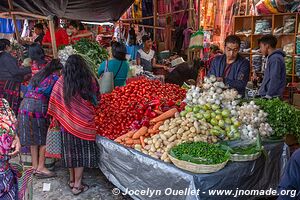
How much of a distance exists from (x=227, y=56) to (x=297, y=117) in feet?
4.14

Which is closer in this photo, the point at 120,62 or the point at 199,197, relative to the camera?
the point at 199,197

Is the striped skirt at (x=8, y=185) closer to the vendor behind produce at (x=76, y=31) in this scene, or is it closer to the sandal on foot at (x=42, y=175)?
the sandal on foot at (x=42, y=175)

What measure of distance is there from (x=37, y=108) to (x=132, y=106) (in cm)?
118

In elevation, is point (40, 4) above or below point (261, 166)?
above

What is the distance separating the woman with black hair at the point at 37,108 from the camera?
14.1 ft

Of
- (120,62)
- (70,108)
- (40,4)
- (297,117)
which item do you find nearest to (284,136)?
(297,117)

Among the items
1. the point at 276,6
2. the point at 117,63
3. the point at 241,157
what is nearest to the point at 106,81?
the point at 117,63

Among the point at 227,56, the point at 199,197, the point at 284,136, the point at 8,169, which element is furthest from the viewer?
the point at 227,56

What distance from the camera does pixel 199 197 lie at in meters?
2.87

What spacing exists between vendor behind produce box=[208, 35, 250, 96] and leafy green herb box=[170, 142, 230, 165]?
1466mm

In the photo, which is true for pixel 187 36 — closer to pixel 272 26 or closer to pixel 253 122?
pixel 272 26

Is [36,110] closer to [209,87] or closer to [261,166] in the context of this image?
[209,87]

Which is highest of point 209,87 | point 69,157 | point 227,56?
point 227,56

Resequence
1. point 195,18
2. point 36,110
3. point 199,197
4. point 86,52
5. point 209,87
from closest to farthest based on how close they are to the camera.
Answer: point 199,197, point 209,87, point 36,110, point 86,52, point 195,18
